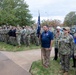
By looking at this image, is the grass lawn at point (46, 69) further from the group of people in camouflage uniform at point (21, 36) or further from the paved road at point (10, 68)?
the group of people in camouflage uniform at point (21, 36)

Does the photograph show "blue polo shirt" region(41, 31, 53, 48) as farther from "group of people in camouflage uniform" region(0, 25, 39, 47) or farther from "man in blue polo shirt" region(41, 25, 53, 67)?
"group of people in camouflage uniform" region(0, 25, 39, 47)

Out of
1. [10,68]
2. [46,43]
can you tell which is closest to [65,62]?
[46,43]

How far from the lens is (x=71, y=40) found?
7.21 metres

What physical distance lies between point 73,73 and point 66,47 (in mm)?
1166

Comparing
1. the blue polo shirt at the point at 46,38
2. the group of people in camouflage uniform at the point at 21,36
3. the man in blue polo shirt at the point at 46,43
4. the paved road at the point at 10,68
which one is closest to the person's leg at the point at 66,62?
the man in blue polo shirt at the point at 46,43

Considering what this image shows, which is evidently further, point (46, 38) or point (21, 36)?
point (21, 36)

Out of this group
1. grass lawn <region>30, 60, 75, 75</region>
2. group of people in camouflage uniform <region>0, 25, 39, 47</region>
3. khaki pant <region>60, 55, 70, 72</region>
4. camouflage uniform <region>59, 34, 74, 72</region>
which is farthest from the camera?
group of people in camouflage uniform <region>0, 25, 39, 47</region>

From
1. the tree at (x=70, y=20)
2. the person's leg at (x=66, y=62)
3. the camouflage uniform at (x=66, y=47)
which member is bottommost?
the person's leg at (x=66, y=62)

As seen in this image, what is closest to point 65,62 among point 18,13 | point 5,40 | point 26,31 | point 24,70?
point 24,70

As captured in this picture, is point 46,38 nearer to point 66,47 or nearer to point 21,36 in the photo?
point 66,47

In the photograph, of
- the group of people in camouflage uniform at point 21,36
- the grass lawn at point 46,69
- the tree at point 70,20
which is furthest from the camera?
the tree at point 70,20

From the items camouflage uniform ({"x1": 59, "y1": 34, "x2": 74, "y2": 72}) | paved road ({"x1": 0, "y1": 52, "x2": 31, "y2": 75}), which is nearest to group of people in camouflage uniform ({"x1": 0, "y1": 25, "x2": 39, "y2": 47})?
paved road ({"x1": 0, "y1": 52, "x2": 31, "y2": 75})

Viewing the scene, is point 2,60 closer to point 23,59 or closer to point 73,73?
point 23,59

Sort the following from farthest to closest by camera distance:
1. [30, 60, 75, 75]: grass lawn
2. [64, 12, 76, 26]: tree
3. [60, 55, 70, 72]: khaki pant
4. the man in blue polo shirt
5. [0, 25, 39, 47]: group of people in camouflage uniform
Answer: [64, 12, 76, 26]: tree → [0, 25, 39, 47]: group of people in camouflage uniform → the man in blue polo shirt → [30, 60, 75, 75]: grass lawn → [60, 55, 70, 72]: khaki pant
